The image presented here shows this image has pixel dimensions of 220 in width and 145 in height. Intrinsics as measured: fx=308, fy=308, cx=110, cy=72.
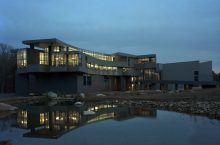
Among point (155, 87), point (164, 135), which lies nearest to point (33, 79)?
point (155, 87)

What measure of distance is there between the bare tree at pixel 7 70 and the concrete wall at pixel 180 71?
177 feet

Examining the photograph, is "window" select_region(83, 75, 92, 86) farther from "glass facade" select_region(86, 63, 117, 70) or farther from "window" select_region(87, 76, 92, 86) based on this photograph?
"glass facade" select_region(86, 63, 117, 70)

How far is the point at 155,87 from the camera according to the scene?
11206 cm

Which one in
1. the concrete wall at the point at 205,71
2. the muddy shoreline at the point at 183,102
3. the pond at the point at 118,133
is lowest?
the pond at the point at 118,133

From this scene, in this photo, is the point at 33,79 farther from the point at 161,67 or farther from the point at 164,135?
the point at 164,135

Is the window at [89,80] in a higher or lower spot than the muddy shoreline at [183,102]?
higher

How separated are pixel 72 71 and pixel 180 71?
49.0m

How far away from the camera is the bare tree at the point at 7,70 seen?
96375mm

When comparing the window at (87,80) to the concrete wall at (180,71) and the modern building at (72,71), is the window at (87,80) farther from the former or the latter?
the concrete wall at (180,71)

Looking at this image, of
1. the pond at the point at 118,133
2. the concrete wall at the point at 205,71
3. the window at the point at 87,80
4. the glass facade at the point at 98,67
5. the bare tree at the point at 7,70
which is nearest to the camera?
the pond at the point at 118,133

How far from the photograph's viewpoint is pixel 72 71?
7544 centimetres

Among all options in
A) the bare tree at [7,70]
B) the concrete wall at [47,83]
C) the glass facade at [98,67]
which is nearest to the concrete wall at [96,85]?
the concrete wall at [47,83]

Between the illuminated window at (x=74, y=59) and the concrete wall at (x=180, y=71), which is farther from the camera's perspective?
the concrete wall at (x=180, y=71)

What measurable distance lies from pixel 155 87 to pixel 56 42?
47824mm
